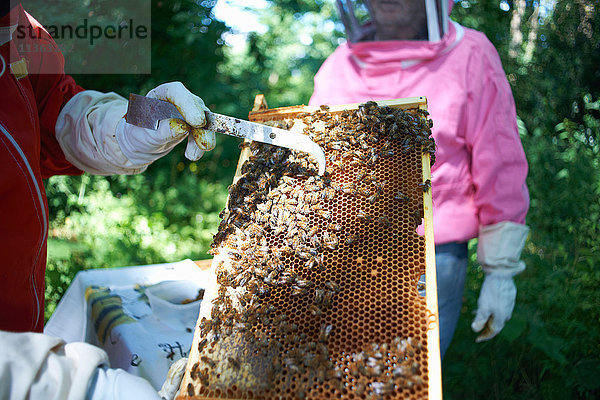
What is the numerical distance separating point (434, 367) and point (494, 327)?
6.67ft

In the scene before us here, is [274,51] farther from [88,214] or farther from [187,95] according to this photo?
[187,95]

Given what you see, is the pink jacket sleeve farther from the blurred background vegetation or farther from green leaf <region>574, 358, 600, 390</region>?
green leaf <region>574, 358, 600, 390</region>

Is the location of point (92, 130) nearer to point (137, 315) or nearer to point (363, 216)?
point (137, 315)

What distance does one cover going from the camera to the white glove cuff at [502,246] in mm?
3303

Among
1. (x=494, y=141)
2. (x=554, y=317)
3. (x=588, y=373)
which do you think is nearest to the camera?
(x=494, y=141)

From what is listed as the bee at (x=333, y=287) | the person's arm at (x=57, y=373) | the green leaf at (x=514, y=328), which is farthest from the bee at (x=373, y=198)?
the green leaf at (x=514, y=328)

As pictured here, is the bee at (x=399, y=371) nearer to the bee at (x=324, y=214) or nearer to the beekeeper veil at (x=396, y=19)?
the bee at (x=324, y=214)

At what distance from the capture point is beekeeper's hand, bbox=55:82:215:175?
239cm

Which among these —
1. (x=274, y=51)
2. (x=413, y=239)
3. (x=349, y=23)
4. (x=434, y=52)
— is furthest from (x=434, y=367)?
(x=274, y=51)

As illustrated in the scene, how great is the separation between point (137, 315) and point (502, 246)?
2.69 metres

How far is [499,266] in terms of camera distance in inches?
135

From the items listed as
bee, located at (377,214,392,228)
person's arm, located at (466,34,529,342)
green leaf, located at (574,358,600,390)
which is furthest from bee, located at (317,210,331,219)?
green leaf, located at (574,358,600,390)

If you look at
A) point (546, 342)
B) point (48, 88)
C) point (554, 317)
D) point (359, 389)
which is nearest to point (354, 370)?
point (359, 389)

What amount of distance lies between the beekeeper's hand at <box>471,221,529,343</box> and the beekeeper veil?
1.51 m
